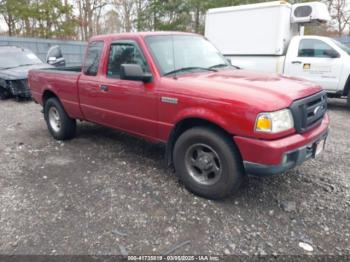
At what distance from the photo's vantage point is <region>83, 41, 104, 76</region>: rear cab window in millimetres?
4562

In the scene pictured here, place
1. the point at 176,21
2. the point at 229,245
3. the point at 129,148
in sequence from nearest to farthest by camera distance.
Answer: the point at 229,245 → the point at 129,148 → the point at 176,21

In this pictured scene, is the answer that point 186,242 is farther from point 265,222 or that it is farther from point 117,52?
point 117,52

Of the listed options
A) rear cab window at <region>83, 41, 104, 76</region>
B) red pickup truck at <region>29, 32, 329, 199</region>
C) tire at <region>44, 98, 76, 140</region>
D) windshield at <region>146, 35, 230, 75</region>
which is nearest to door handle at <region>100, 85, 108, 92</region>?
red pickup truck at <region>29, 32, 329, 199</region>

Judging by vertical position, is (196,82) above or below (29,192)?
above

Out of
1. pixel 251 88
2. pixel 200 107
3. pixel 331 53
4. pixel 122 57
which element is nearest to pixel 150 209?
pixel 200 107

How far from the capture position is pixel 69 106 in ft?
17.0

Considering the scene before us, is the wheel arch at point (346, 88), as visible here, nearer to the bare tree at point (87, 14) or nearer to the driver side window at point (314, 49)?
the driver side window at point (314, 49)

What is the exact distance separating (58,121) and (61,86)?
0.78 m

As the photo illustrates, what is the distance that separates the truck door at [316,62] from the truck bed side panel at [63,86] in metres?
5.93

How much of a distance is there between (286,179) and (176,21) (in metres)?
17.0

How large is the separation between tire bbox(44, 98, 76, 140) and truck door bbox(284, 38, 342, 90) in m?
5.97

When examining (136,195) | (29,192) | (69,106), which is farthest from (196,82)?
(69,106)

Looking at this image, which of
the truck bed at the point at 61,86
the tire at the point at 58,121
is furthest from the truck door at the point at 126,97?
the tire at the point at 58,121

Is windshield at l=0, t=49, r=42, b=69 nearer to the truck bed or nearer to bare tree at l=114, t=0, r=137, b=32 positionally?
the truck bed
